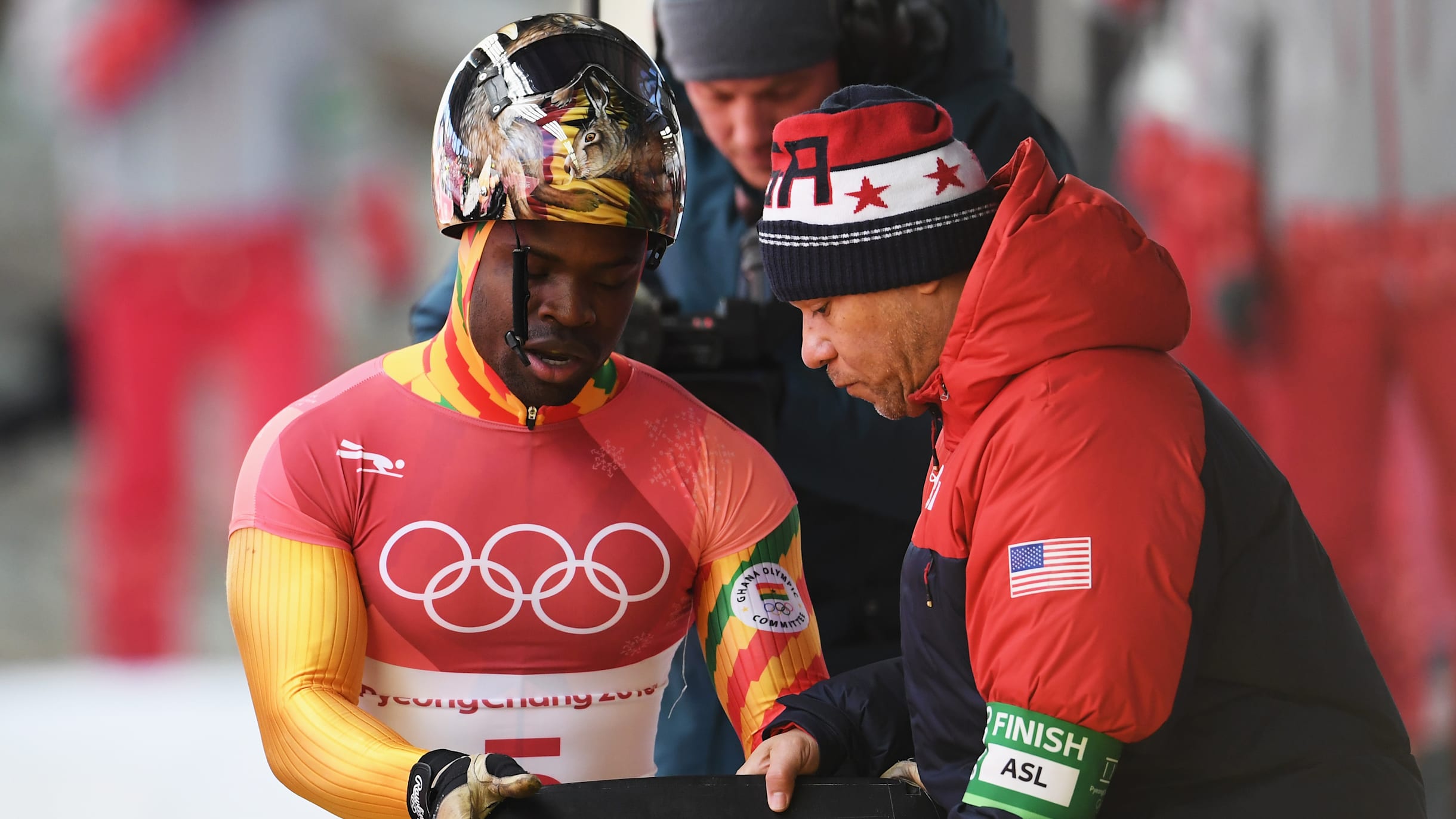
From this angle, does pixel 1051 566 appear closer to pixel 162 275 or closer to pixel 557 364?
pixel 557 364

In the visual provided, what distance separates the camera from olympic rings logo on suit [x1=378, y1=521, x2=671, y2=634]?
1.69 metres

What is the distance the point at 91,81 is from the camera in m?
4.35

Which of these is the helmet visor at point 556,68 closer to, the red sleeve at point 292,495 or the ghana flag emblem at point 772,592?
the red sleeve at point 292,495

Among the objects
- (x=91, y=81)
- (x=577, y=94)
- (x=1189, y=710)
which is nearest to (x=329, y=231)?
(x=91, y=81)

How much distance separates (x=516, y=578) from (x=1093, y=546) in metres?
0.81

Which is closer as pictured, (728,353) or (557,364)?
(557,364)

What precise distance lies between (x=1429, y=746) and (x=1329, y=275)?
4.02ft

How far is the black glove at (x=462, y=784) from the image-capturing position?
4.58ft

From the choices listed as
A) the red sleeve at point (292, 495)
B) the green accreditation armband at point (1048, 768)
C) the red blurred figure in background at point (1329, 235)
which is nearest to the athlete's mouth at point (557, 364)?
the red sleeve at point (292, 495)

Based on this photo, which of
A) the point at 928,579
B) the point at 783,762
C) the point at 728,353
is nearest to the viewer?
the point at 928,579

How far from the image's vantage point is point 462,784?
4.70 ft

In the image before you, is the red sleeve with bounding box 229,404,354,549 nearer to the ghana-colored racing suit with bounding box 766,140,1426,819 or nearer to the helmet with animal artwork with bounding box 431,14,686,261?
the helmet with animal artwork with bounding box 431,14,686,261

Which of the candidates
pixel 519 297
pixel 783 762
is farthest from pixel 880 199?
pixel 783 762

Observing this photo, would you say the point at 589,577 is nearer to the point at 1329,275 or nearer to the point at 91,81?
the point at 1329,275
